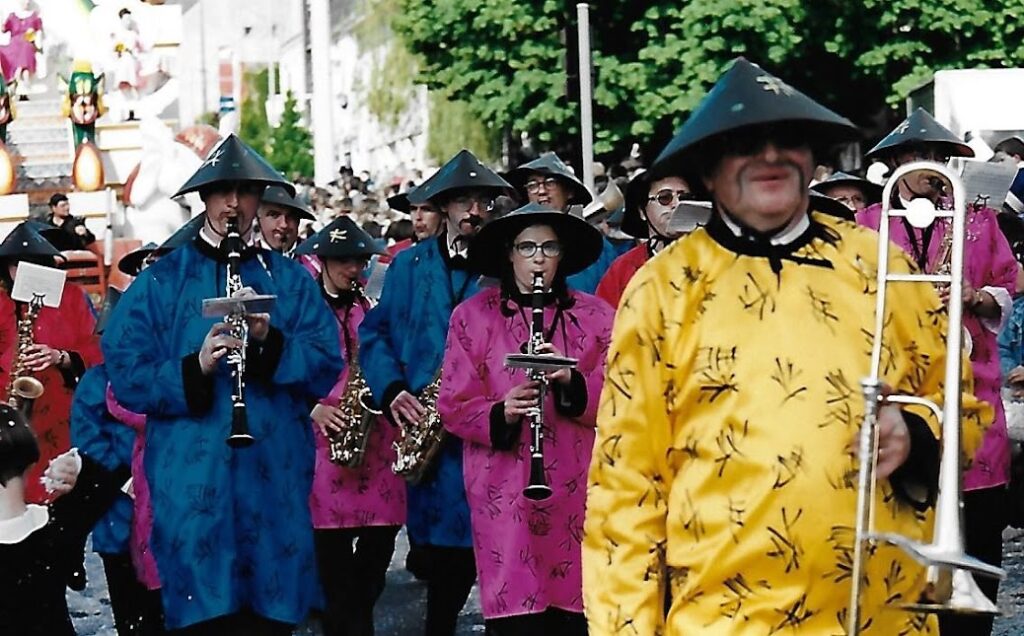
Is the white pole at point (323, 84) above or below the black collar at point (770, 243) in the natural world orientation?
above

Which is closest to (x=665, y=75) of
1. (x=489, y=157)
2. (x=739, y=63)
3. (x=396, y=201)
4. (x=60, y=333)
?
(x=489, y=157)

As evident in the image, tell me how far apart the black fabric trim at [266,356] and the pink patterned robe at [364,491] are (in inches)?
92.0

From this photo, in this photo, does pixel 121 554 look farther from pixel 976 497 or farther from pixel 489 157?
pixel 489 157

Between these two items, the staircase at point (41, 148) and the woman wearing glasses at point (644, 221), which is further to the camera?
the staircase at point (41, 148)

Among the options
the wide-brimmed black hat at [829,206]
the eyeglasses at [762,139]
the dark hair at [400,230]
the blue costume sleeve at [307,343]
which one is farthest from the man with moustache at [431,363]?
the dark hair at [400,230]

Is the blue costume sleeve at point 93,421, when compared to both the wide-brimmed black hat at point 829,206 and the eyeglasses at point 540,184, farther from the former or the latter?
the wide-brimmed black hat at point 829,206

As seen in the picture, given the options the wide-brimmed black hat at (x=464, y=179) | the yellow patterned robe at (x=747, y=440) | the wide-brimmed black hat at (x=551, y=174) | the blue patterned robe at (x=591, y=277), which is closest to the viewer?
→ the yellow patterned robe at (x=747, y=440)

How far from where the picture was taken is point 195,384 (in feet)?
22.9

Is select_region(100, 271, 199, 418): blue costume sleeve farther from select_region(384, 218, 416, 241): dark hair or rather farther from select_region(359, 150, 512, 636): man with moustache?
select_region(384, 218, 416, 241): dark hair

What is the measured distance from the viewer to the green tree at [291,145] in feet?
244

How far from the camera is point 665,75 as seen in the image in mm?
32969

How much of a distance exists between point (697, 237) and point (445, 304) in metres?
4.21

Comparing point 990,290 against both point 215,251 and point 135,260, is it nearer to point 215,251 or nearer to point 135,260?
point 215,251

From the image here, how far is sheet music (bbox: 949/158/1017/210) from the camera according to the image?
7.95 meters
